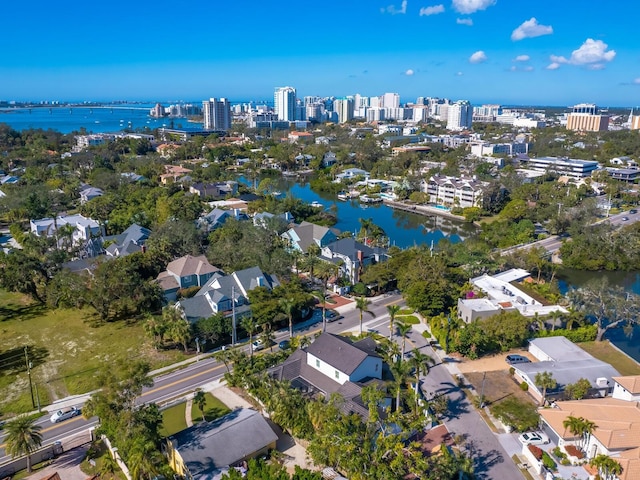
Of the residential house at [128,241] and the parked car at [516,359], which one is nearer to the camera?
the parked car at [516,359]

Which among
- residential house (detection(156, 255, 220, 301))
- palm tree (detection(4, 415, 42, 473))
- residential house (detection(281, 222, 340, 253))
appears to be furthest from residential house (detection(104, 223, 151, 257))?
palm tree (detection(4, 415, 42, 473))

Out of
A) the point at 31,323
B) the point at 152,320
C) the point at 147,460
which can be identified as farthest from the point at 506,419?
the point at 31,323

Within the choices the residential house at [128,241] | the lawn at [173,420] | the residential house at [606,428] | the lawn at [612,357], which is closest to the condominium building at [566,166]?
the lawn at [612,357]

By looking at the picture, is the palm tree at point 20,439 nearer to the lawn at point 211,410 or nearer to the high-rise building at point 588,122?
the lawn at point 211,410

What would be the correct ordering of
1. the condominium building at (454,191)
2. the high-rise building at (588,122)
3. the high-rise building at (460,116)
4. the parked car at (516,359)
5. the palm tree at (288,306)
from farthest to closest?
the high-rise building at (460,116), the high-rise building at (588,122), the condominium building at (454,191), the palm tree at (288,306), the parked car at (516,359)

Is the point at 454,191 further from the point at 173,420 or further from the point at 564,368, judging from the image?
the point at 173,420
